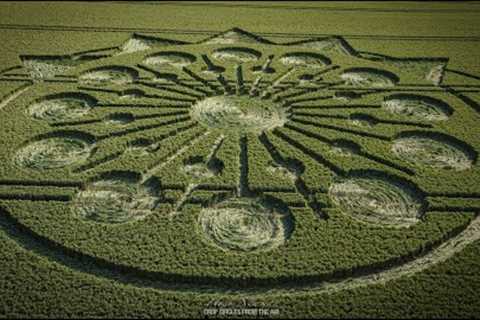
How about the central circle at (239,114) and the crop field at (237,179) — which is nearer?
the crop field at (237,179)

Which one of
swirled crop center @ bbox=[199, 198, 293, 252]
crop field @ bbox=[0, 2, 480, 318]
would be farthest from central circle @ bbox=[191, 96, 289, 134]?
swirled crop center @ bbox=[199, 198, 293, 252]

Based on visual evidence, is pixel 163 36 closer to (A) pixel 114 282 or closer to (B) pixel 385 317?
(A) pixel 114 282

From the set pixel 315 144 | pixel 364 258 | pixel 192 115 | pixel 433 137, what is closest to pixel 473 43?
pixel 433 137

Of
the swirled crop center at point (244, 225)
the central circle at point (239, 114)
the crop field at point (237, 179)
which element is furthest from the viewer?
the central circle at point (239, 114)

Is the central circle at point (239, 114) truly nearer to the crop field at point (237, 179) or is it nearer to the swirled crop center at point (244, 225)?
the crop field at point (237, 179)

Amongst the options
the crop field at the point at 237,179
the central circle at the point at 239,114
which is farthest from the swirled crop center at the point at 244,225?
the central circle at the point at 239,114

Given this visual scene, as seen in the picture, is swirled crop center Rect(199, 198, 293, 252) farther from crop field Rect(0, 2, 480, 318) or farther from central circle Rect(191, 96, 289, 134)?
central circle Rect(191, 96, 289, 134)

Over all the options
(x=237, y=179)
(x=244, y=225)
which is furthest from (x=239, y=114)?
(x=244, y=225)

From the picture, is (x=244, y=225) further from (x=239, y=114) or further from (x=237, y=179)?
(x=239, y=114)
